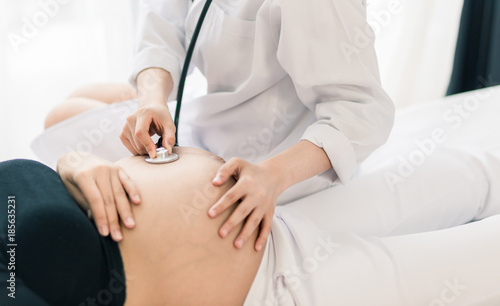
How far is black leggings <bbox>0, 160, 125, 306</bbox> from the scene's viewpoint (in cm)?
63

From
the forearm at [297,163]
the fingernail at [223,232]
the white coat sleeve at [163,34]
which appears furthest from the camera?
the white coat sleeve at [163,34]

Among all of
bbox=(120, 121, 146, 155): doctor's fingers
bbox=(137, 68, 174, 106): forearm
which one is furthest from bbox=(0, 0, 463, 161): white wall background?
bbox=(120, 121, 146, 155): doctor's fingers

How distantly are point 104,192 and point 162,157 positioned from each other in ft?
0.59

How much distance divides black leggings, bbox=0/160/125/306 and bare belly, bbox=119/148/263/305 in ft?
0.13

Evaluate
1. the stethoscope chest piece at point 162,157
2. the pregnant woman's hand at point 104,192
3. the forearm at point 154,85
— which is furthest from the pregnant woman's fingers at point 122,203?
the forearm at point 154,85

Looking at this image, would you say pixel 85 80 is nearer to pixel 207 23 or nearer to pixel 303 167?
pixel 207 23

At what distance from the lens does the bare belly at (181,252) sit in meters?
0.72

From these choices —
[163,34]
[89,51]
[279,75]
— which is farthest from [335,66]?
[89,51]

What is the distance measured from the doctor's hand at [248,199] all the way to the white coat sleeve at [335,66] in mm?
154

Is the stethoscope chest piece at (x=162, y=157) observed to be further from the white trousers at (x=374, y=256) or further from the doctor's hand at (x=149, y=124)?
the white trousers at (x=374, y=256)

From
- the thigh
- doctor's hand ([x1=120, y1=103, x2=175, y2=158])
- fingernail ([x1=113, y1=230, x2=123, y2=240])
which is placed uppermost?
doctor's hand ([x1=120, y1=103, x2=175, y2=158])

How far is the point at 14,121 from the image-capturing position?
7.45ft

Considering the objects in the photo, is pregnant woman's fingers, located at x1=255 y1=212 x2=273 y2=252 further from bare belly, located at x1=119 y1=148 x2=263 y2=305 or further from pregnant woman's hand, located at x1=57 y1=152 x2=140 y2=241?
pregnant woman's hand, located at x1=57 y1=152 x2=140 y2=241

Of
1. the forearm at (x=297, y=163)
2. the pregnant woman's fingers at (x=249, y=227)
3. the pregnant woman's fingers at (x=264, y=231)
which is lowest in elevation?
the pregnant woman's fingers at (x=264, y=231)
